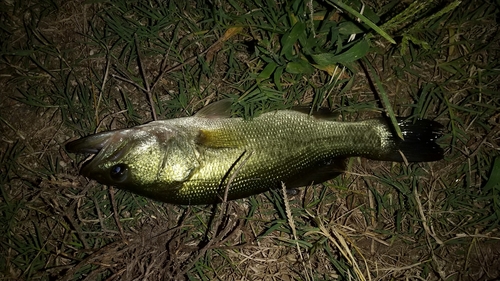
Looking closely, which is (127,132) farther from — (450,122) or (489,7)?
(489,7)

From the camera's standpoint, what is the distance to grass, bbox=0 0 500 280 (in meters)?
2.79

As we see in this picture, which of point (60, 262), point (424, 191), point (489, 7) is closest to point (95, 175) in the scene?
point (60, 262)

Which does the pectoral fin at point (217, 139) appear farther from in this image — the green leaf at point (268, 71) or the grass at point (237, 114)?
the green leaf at point (268, 71)

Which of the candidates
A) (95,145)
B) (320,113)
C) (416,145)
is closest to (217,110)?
(320,113)

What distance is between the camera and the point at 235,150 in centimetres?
247

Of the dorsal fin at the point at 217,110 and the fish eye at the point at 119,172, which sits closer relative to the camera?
the fish eye at the point at 119,172

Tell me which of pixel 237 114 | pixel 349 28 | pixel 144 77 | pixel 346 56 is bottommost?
pixel 237 114

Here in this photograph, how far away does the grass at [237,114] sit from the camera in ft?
9.14

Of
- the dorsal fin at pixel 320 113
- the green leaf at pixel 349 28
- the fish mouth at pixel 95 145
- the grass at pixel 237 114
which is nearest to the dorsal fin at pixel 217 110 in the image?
the grass at pixel 237 114

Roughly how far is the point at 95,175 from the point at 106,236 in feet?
2.64

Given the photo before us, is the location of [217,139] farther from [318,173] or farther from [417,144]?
[417,144]

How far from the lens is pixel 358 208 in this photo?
291cm

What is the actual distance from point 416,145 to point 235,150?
1397 mm

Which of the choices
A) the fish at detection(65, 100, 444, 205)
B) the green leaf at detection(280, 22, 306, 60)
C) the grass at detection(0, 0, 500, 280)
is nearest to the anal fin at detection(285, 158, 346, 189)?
the fish at detection(65, 100, 444, 205)
